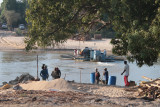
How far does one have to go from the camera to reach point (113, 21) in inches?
607

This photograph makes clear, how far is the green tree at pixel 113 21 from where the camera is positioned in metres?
13.1

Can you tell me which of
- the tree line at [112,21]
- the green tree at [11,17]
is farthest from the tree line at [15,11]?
the tree line at [112,21]

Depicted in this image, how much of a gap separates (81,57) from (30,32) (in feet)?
95.4

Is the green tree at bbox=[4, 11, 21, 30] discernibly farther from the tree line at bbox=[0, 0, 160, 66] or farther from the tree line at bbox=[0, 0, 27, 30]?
the tree line at bbox=[0, 0, 160, 66]

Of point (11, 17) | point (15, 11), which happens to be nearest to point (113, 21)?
point (11, 17)

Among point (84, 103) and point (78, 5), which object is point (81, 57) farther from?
point (84, 103)

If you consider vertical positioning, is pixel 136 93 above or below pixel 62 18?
below

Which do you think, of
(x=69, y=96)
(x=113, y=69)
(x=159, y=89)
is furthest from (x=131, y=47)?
(x=113, y=69)

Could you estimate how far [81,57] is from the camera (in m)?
45.1

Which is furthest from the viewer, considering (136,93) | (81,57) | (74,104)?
(81,57)

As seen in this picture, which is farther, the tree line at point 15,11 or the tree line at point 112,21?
the tree line at point 15,11

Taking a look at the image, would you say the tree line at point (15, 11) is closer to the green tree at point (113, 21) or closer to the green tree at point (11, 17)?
the green tree at point (11, 17)

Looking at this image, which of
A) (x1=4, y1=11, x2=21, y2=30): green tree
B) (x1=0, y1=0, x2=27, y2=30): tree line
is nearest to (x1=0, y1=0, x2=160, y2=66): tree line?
(x1=4, y1=11, x2=21, y2=30): green tree

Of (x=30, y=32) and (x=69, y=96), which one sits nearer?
(x=69, y=96)
